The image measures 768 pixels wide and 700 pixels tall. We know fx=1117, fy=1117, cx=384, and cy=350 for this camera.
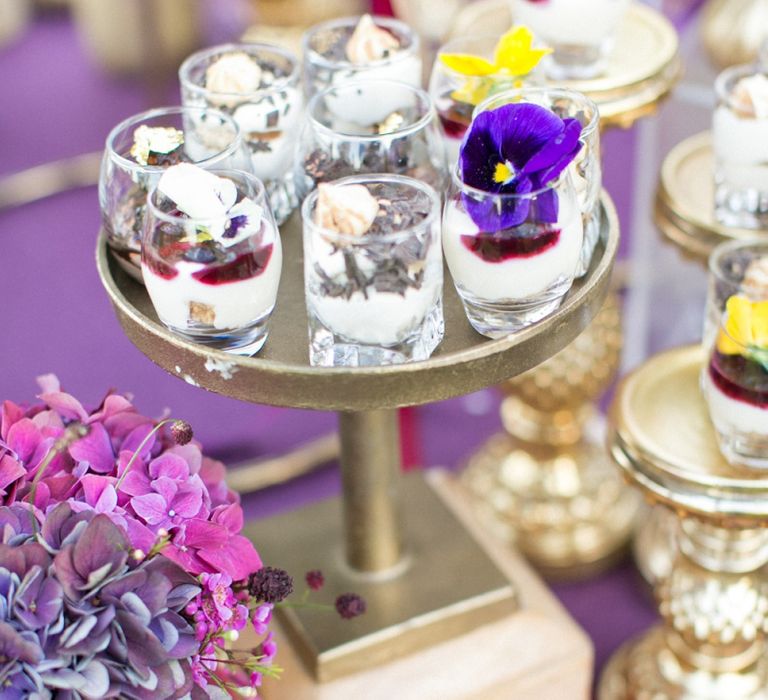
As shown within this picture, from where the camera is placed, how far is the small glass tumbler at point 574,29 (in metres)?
1.09

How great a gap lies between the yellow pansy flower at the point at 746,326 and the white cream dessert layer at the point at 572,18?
328 mm

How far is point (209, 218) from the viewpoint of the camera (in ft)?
2.50

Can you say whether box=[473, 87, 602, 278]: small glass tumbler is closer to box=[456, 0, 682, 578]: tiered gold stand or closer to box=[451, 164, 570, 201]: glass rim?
box=[451, 164, 570, 201]: glass rim

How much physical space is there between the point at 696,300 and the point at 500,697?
0.78 meters

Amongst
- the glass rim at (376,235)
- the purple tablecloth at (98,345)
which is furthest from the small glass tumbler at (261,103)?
the purple tablecloth at (98,345)

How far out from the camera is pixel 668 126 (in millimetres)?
1546

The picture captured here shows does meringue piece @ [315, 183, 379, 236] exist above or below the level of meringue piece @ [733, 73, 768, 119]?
above

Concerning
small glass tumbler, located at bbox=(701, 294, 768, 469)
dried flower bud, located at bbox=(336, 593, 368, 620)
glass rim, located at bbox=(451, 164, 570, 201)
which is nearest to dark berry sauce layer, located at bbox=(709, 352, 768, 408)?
small glass tumbler, located at bbox=(701, 294, 768, 469)

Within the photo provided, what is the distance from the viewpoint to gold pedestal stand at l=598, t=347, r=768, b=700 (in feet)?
3.21

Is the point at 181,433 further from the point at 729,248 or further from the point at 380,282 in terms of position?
the point at 729,248

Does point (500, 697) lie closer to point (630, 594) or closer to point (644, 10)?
point (630, 594)

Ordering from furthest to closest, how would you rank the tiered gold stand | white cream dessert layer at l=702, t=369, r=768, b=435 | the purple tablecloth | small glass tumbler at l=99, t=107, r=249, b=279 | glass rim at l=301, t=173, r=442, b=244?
1. the purple tablecloth
2. the tiered gold stand
3. white cream dessert layer at l=702, t=369, r=768, b=435
4. small glass tumbler at l=99, t=107, r=249, b=279
5. glass rim at l=301, t=173, r=442, b=244

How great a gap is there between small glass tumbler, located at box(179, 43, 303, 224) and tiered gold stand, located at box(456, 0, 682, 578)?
546 millimetres

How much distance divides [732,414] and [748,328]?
0.28 ft
